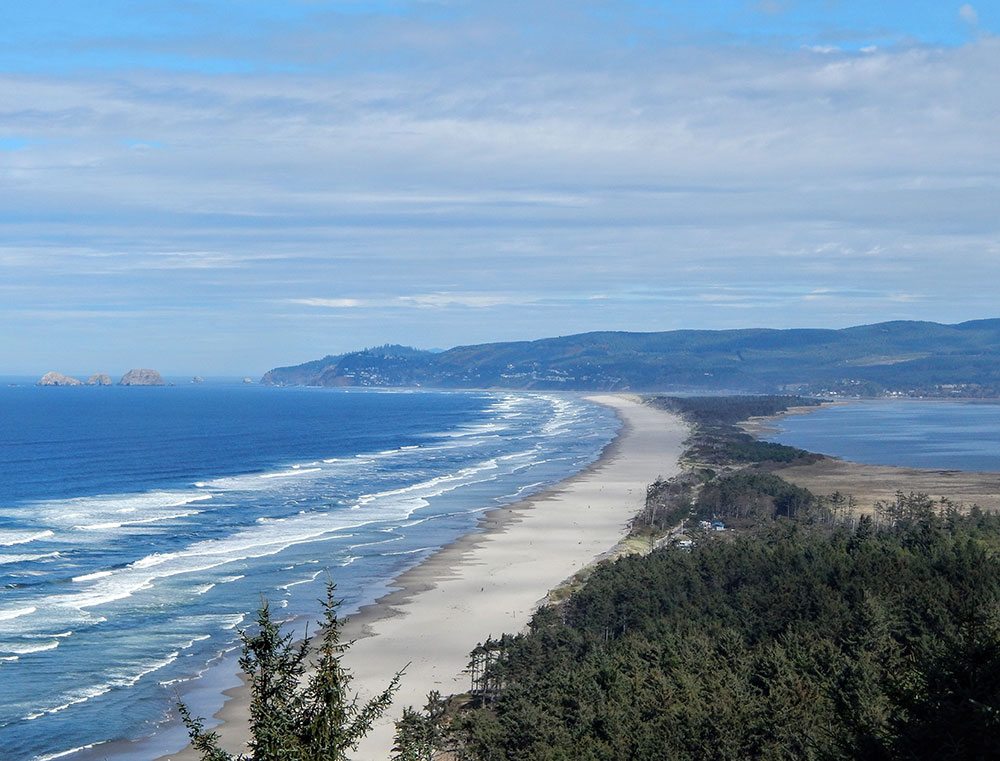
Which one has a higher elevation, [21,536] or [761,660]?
[761,660]

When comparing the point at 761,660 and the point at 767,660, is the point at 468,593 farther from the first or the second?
the point at 767,660

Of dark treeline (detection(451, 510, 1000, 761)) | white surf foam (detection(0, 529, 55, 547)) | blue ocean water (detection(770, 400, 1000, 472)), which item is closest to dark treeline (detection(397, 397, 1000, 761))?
dark treeline (detection(451, 510, 1000, 761))

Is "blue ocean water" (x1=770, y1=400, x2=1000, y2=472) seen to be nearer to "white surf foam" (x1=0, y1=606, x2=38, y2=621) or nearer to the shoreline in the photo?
the shoreline

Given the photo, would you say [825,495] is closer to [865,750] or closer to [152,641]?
[152,641]

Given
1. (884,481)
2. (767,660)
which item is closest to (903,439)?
(884,481)

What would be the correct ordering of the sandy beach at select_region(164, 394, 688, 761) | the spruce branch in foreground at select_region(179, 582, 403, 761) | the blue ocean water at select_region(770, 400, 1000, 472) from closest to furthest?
the spruce branch in foreground at select_region(179, 582, 403, 761)
the sandy beach at select_region(164, 394, 688, 761)
the blue ocean water at select_region(770, 400, 1000, 472)

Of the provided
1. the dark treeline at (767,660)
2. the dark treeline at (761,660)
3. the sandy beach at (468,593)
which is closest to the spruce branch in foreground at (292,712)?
the dark treeline at (761,660)

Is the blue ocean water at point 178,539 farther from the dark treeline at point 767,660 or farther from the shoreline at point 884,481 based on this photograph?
the shoreline at point 884,481

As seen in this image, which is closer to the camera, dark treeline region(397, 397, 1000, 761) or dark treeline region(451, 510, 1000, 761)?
dark treeline region(451, 510, 1000, 761)

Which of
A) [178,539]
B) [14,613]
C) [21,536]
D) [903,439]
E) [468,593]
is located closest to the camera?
[14,613]
